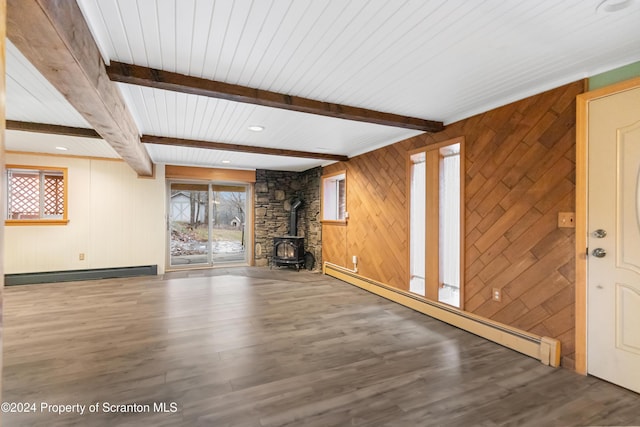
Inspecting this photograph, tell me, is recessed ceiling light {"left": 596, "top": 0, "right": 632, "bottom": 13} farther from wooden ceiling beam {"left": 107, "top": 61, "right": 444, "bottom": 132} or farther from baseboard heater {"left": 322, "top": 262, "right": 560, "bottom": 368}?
baseboard heater {"left": 322, "top": 262, "right": 560, "bottom": 368}

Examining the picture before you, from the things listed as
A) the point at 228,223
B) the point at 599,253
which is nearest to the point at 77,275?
the point at 228,223

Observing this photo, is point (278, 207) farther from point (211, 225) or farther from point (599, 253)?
point (599, 253)

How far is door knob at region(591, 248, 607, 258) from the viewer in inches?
89.8

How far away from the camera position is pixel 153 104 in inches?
120

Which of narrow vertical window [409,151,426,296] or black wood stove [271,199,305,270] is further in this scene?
black wood stove [271,199,305,270]

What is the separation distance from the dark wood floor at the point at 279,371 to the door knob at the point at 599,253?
946mm

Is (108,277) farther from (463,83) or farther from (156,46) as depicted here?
(463,83)

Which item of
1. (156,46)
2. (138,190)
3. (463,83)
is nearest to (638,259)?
(463,83)

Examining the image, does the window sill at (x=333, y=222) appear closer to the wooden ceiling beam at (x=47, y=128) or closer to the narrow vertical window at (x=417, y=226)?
the narrow vertical window at (x=417, y=226)

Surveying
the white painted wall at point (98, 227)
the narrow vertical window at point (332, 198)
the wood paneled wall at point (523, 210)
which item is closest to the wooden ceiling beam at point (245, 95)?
the wood paneled wall at point (523, 210)

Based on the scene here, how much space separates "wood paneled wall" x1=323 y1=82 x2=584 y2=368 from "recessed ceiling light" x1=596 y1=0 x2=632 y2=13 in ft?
2.97

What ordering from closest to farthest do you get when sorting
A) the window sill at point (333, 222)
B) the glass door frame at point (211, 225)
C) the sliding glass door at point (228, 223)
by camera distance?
the window sill at point (333, 222)
the glass door frame at point (211, 225)
the sliding glass door at point (228, 223)

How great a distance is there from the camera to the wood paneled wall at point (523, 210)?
8.19 ft

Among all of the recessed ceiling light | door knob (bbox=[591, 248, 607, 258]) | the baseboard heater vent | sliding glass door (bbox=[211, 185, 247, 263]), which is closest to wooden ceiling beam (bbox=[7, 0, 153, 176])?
the recessed ceiling light
